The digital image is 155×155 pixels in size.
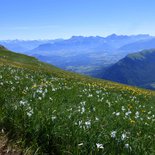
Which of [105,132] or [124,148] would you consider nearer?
[124,148]

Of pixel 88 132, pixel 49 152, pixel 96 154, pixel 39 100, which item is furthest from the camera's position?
pixel 39 100

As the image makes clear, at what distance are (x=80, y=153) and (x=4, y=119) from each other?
2.11m

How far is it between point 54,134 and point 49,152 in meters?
0.37

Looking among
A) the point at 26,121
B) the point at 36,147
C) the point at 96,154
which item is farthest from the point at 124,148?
the point at 26,121

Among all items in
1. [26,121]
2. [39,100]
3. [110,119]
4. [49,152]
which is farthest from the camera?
[39,100]

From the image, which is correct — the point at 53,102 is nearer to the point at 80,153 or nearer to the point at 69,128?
the point at 69,128

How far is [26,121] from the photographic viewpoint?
6.77 meters

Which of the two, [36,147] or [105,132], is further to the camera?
[105,132]

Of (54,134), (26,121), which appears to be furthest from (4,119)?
(54,134)

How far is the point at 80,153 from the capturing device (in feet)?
18.1

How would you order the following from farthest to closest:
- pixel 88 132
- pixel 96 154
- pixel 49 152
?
pixel 88 132, pixel 49 152, pixel 96 154

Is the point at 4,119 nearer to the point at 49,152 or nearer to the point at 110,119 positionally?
the point at 49,152

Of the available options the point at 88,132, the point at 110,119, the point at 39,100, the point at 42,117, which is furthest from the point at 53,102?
the point at 88,132

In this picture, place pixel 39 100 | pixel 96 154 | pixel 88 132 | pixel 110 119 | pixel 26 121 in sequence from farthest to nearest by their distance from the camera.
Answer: pixel 39 100 < pixel 110 119 < pixel 26 121 < pixel 88 132 < pixel 96 154
